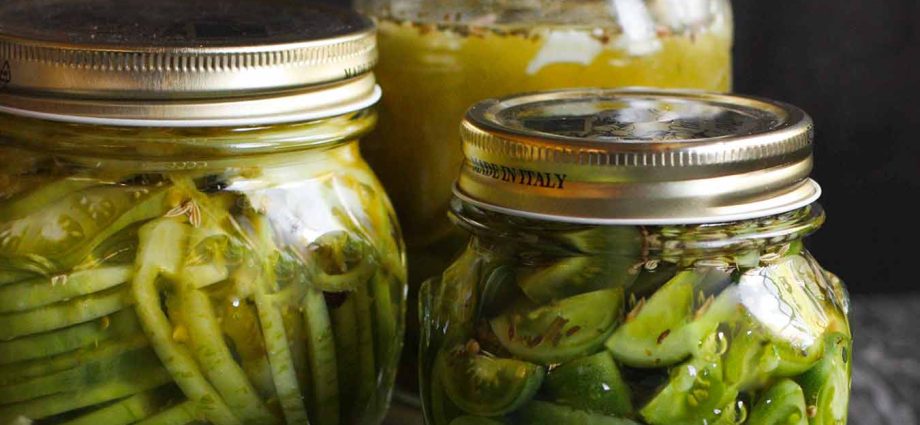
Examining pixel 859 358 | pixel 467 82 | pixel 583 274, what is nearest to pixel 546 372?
pixel 583 274

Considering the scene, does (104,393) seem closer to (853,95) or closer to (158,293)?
(158,293)

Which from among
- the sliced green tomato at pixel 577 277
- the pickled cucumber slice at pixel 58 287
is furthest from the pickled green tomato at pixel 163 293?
the sliced green tomato at pixel 577 277

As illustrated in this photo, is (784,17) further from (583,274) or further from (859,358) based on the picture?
(583,274)

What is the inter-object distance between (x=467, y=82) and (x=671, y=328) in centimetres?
24

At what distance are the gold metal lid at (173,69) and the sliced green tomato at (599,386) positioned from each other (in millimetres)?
179

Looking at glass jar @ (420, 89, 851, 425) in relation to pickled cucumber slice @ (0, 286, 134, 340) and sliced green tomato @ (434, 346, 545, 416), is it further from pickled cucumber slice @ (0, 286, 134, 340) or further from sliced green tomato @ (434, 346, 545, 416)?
pickled cucumber slice @ (0, 286, 134, 340)

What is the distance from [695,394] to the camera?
49cm

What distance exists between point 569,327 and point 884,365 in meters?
0.48

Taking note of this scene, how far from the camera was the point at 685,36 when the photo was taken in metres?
0.70

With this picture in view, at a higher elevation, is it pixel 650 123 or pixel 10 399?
pixel 650 123

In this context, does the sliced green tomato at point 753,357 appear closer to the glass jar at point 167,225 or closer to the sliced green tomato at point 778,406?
the sliced green tomato at point 778,406

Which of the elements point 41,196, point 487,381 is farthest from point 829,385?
point 41,196

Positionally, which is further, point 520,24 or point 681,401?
point 520,24

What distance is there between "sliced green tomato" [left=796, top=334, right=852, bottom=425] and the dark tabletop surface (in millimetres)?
149
